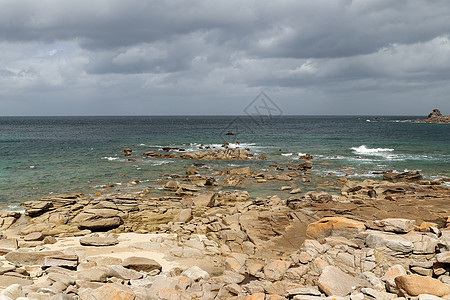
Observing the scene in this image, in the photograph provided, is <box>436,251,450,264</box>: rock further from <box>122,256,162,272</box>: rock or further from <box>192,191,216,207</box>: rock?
<box>192,191,216,207</box>: rock

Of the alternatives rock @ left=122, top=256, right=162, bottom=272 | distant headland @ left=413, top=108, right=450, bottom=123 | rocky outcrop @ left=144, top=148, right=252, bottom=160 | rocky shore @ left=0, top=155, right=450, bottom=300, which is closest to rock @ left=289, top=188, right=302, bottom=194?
rocky shore @ left=0, top=155, right=450, bottom=300

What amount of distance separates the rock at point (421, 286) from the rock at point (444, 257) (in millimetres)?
1496

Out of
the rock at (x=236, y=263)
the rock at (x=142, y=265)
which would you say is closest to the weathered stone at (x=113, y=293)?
the rock at (x=142, y=265)

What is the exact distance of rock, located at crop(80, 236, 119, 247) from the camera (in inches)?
643

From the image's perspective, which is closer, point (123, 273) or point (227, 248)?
point (123, 273)

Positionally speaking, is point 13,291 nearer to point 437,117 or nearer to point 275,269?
point 275,269

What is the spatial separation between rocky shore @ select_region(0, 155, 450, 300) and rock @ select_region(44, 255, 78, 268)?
0.04 meters

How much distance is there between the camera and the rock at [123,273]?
12.1m

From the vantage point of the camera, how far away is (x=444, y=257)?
35.9 ft

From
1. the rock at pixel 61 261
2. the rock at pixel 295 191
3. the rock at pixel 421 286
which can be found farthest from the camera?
the rock at pixel 295 191

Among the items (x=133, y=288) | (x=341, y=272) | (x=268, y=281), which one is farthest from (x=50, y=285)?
(x=341, y=272)

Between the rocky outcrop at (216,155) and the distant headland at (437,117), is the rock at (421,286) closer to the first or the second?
the rocky outcrop at (216,155)

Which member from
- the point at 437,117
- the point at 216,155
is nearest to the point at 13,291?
the point at 216,155

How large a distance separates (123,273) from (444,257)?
1117 cm
